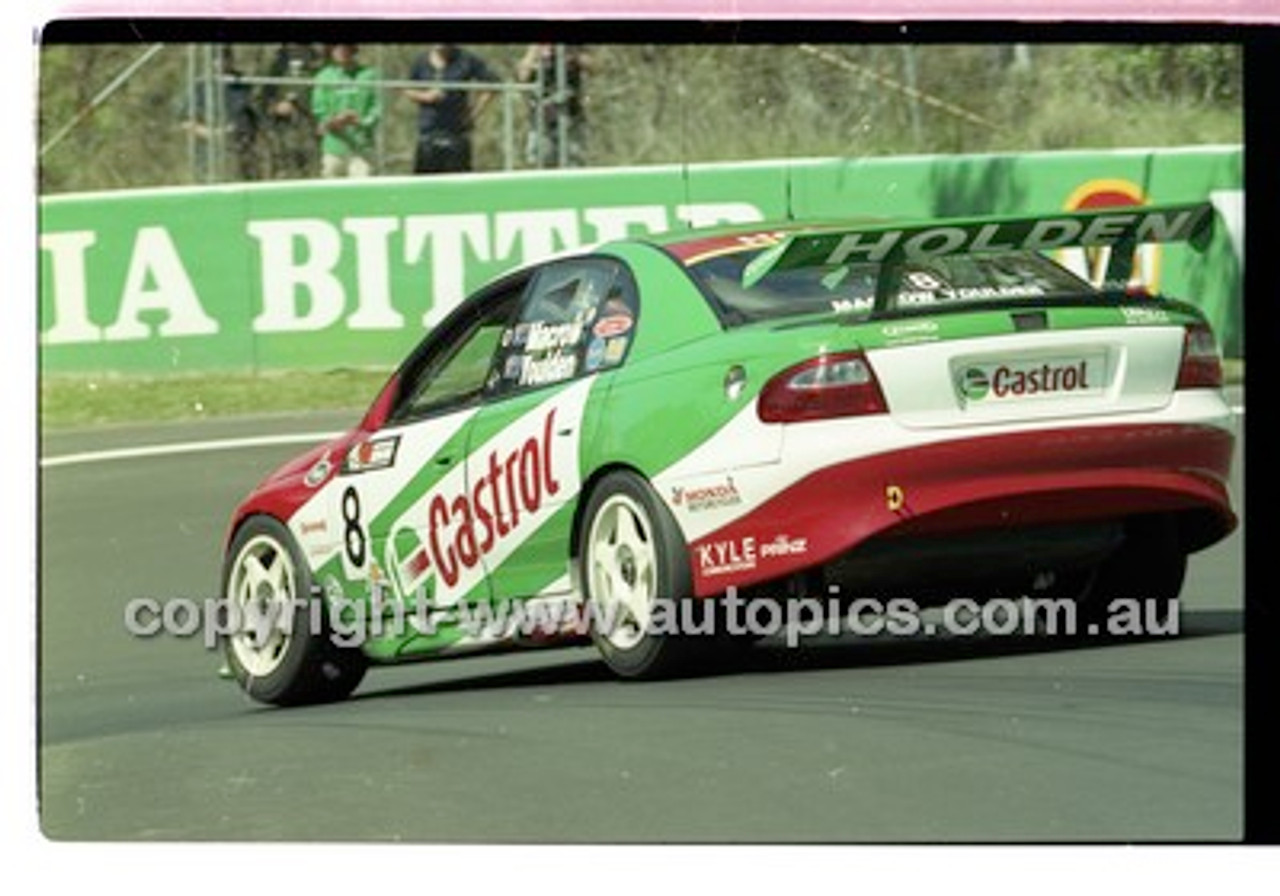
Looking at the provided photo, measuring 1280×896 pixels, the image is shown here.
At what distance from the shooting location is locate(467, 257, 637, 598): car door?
8.70 metres

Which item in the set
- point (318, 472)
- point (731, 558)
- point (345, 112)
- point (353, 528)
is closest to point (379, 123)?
point (345, 112)

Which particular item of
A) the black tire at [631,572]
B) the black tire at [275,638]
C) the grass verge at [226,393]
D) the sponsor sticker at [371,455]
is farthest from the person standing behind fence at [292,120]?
the black tire at [631,572]

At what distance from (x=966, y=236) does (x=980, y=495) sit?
45 cm

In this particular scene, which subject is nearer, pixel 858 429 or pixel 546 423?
pixel 858 429

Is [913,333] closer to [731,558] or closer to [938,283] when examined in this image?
[938,283]

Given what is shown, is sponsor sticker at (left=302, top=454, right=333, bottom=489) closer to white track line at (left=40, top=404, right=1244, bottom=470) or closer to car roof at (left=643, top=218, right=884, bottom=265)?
white track line at (left=40, top=404, right=1244, bottom=470)

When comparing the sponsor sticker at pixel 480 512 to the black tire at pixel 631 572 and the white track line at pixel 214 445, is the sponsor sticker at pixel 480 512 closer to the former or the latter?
the black tire at pixel 631 572

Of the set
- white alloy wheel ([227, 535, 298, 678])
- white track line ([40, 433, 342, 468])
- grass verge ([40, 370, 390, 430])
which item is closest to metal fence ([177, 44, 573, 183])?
grass verge ([40, 370, 390, 430])

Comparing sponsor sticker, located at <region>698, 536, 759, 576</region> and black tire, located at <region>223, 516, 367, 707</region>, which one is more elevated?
sponsor sticker, located at <region>698, 536, 759, 576</region>

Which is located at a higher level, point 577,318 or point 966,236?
point 966,236

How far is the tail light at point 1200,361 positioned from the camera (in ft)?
28.1

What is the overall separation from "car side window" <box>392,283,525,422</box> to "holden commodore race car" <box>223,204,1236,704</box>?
2 centimetres

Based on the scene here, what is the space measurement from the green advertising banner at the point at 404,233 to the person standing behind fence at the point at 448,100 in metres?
0.05

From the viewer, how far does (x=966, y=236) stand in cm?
856
